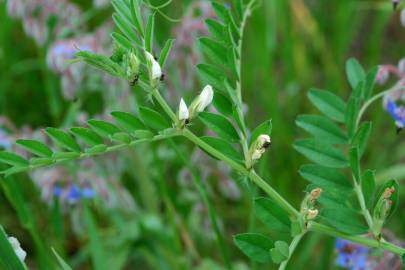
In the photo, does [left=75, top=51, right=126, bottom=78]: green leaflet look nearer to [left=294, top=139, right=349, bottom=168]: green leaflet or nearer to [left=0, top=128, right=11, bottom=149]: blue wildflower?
[left=294, top=139, right=349, bottom=168]: green leaflet

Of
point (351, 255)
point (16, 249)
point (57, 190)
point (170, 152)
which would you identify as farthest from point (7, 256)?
point (170, 152)

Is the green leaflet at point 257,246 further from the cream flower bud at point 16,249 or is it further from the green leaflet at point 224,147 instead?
the cream flower bud at point 16,249

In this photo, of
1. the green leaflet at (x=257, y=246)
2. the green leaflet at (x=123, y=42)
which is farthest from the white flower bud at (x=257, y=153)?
the green leaflet at (x=123, y=42)

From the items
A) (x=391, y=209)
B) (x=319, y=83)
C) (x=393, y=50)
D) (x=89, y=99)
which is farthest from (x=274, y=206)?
(x=393, y=50)

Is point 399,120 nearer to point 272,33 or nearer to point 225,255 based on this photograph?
point 225,255

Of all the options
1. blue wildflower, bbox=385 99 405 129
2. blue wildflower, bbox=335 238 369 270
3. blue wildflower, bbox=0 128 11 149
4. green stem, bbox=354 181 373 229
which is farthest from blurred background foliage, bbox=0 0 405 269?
Answer: green stem, bbox=354 181 373 229

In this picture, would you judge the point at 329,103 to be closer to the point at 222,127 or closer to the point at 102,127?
the point at 222,127

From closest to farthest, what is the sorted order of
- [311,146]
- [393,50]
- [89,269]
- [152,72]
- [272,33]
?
[152,72], [311,146], [89,269], [272,33], [393,50]
